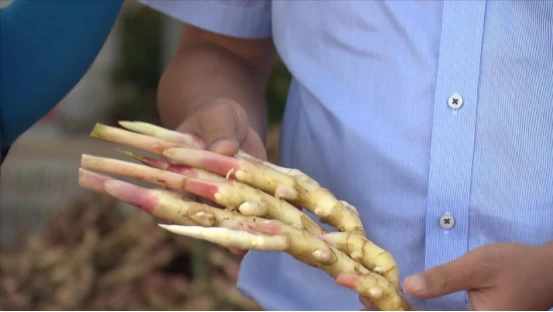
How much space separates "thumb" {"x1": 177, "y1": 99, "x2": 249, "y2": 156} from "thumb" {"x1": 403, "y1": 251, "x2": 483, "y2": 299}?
213 mm

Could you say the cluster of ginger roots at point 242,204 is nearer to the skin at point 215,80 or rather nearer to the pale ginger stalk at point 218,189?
the pale ginger stalk at point 218,189

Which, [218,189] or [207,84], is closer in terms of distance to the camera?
[218,189]

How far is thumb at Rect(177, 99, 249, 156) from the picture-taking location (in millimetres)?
857

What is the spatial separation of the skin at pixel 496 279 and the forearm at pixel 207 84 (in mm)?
434

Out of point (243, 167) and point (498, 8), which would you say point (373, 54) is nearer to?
point (498, 8)

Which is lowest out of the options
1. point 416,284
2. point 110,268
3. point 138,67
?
point 110,268

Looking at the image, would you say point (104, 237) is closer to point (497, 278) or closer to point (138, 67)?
point (138, 67)

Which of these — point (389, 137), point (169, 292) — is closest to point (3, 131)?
point (389, 137)

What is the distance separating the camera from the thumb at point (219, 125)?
0.86 meters

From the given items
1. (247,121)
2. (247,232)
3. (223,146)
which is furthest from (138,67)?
(247,232)

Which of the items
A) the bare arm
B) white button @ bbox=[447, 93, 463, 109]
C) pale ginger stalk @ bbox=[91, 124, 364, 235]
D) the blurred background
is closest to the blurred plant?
the blurred background

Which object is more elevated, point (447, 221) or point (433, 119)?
point (433, 119)

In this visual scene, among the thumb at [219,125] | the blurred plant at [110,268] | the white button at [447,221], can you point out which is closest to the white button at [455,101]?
the white button at [447,221]

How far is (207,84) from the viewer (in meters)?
1.17
